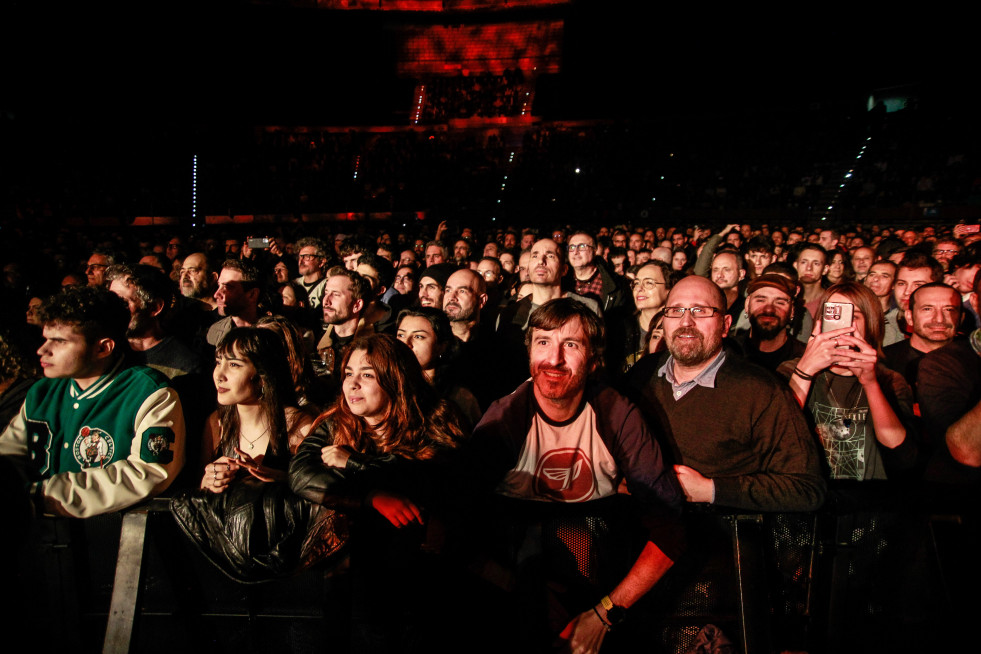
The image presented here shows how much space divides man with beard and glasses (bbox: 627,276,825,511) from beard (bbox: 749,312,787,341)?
101cm

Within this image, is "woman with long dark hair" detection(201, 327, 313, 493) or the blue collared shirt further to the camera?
"woman with long dark hair" detection(201, 327, 313, 493)

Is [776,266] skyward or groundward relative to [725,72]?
groundward

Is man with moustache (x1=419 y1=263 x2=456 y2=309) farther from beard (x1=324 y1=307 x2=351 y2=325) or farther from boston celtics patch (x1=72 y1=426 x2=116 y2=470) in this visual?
boston celtics patch (x1=72 y1=426 x2=116 y2=470)

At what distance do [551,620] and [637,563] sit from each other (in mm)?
414

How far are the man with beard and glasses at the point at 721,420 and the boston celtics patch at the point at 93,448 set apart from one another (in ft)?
7.75

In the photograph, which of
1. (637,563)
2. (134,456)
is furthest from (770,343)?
(134,456)

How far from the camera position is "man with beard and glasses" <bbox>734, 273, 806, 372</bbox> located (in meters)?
3.27

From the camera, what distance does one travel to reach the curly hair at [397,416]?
7.47 ft

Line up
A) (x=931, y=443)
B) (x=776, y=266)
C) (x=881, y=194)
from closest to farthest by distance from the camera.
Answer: (x=931, y=443)
(x=776, y=266)
(x=881, y=194)

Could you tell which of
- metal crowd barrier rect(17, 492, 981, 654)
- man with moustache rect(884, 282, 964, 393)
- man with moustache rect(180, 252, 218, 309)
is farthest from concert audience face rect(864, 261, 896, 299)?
man with moustache rect(180, 252, 218, 309)

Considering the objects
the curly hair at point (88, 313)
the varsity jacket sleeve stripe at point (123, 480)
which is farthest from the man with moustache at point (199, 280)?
the varsity jacket sleeve stripe at point (123, 480)

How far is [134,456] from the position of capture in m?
2.17

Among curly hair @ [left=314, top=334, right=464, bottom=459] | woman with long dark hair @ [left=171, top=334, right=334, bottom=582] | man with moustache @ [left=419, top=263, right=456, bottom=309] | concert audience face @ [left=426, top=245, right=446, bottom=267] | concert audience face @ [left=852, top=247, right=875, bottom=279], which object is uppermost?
concert audience face @ [left=852, top=247, right=875, bottom=279]

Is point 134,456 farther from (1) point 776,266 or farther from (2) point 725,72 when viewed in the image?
(2) point 725,72
